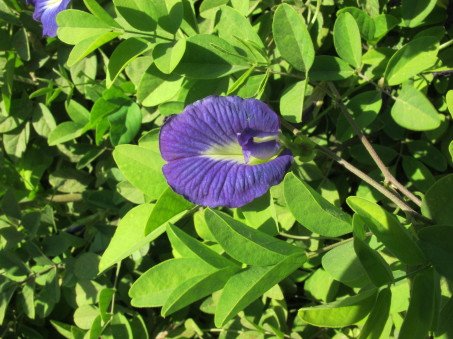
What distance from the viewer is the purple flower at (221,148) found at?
32.4 inches

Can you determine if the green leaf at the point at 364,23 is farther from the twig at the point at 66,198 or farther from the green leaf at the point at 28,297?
the green leaf at the point at 28,297

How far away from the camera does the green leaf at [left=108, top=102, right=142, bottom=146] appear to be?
1.18 meters

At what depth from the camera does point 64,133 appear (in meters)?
1.33

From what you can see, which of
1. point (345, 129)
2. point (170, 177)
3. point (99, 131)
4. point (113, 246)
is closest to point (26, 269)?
point (99, 131)

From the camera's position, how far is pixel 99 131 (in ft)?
3.95

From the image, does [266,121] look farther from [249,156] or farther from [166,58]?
[166,58]

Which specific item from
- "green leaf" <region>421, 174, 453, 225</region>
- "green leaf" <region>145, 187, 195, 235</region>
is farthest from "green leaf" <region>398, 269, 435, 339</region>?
"green leaf" <region>145, 187, 195, 235</region>

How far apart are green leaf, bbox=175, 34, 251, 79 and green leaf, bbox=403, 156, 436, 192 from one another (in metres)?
0.57

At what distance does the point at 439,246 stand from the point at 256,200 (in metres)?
0.34

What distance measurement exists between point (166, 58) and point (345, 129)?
434mm

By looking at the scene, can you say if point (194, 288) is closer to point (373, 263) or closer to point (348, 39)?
point (373, 263)

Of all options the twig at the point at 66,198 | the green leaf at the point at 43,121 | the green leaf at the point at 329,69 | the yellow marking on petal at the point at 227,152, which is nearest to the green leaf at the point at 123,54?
the yellow marking on petal at the point at 227,152

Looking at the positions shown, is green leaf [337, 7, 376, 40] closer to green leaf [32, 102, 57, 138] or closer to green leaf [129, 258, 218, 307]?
green leaf [129, 258, 218, 307]

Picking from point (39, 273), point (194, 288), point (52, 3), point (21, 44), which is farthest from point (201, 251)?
point (21, 44)
